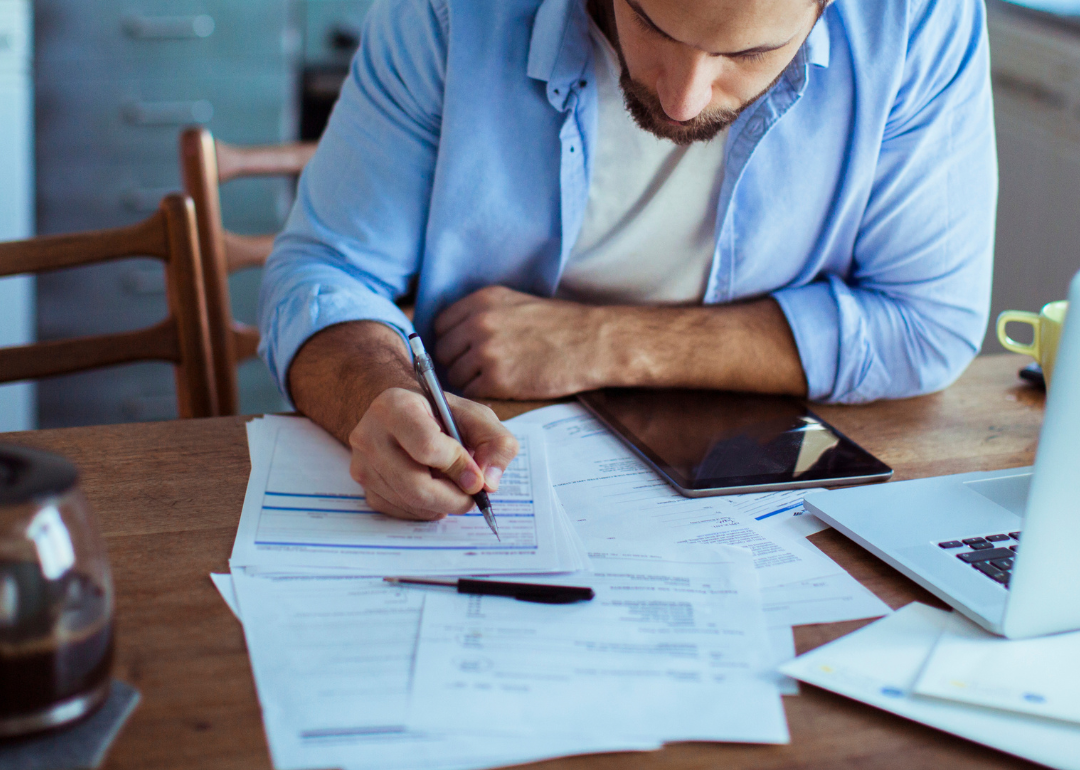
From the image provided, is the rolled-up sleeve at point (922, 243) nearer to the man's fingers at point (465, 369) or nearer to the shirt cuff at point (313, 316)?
the man's fingers at point (465, 369)

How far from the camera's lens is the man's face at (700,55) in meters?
0.88

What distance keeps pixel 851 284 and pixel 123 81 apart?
6.73 feet

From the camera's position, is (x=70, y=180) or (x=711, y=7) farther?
(x=70, y=180)

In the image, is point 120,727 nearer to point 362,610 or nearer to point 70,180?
point 362,610

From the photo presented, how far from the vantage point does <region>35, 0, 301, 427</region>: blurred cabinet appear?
2.47 m

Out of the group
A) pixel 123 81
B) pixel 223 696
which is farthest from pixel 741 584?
pixel 123 81

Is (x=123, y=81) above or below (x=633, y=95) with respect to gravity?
below

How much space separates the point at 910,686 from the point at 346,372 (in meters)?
0.60

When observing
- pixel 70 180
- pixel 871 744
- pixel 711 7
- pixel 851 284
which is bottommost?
pixel 70 180

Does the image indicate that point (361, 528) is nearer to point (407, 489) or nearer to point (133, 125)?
point (407, 489)

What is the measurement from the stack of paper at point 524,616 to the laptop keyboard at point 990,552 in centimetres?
11

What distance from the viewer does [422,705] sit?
1.98 feet

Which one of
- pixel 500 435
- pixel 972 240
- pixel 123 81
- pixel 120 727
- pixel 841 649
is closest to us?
pixel 120 727

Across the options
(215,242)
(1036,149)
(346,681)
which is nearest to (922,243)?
(346,681)
